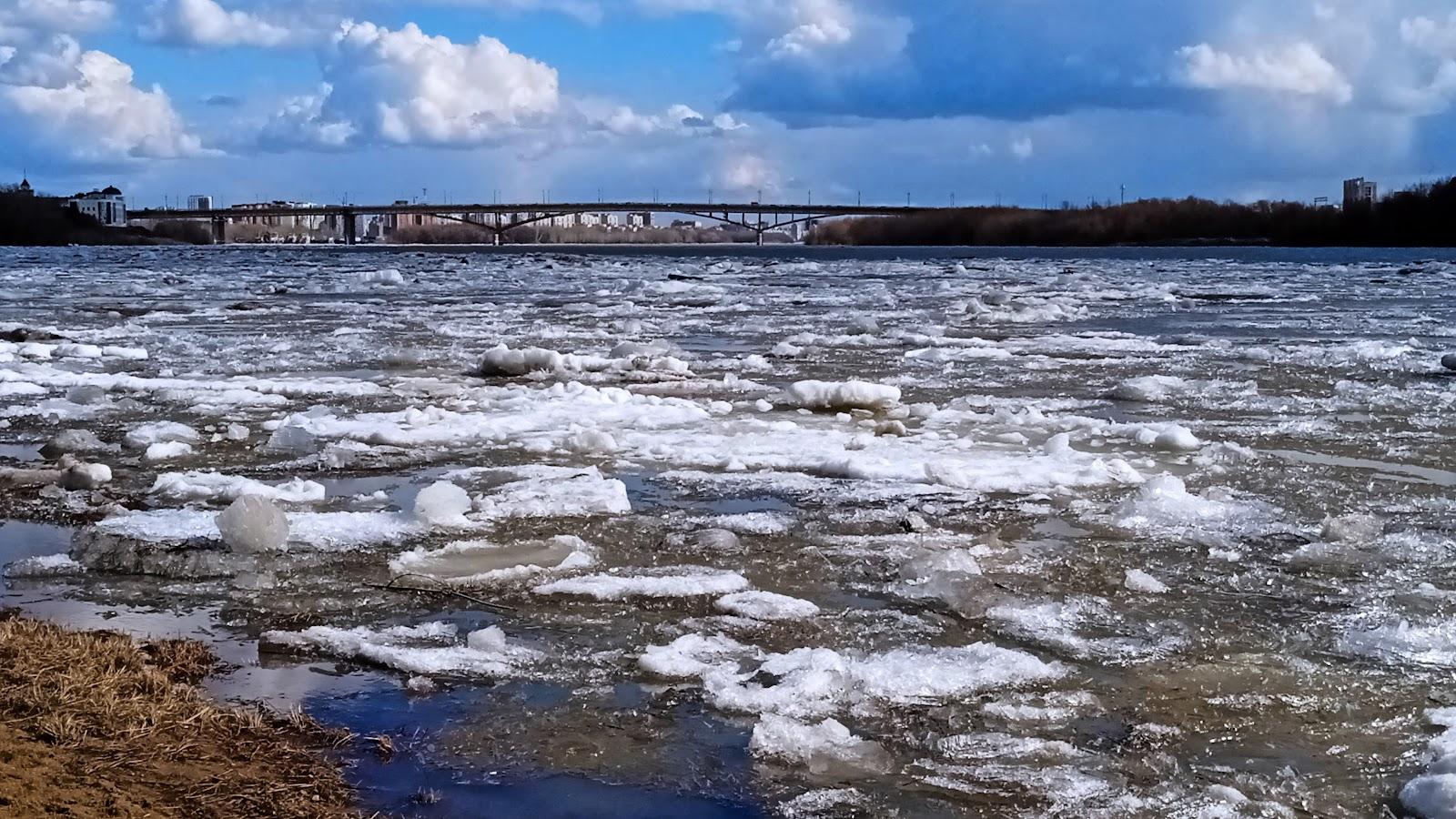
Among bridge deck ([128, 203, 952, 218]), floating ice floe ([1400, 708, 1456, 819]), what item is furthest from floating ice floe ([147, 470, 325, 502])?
bridge deck ([128, 203, 952, 218])

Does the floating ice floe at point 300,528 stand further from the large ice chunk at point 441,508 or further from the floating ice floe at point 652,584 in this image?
the floating ice floe at point 652,584

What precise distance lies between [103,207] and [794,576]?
16014 centimetres

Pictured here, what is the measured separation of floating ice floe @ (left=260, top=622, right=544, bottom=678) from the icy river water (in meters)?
0.02

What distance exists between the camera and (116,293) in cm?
2983

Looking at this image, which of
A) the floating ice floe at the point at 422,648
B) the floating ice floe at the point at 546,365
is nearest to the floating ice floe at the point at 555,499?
the floating ice floe at the point at 422,648

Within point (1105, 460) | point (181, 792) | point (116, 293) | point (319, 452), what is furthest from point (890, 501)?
point (116, 293)

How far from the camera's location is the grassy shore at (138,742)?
3.09 metres

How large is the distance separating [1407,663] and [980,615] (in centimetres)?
138

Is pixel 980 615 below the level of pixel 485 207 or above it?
below

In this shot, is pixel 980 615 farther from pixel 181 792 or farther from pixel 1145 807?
pixel 181 792

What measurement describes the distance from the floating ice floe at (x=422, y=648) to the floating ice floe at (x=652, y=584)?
0.58 metres

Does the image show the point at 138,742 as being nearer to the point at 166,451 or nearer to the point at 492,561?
the point at 492,561

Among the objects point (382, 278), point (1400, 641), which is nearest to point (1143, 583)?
point (1400, 641)

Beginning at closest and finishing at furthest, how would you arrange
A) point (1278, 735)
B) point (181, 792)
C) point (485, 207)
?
point (181, 792) → point (1278, 735) → point (485, 207)
